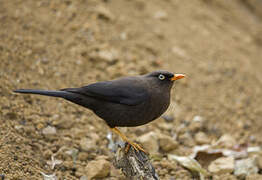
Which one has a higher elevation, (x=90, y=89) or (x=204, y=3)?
(x=90, y=89)

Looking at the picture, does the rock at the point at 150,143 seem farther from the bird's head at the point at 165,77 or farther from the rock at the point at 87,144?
the bird's head at the point at 165,77

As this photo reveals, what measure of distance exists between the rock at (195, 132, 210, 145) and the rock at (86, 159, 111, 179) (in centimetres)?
234

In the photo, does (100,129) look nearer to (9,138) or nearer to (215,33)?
(9,138)

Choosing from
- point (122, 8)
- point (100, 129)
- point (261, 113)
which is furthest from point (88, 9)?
point (261, 113)

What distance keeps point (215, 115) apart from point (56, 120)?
145 inches

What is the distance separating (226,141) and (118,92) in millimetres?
2770

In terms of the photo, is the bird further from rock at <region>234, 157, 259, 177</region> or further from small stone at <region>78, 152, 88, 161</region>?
rock at <region>234, 157, 259, 177</region>

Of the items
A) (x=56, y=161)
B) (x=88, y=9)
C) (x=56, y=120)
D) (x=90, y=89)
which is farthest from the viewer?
(x=88, y=9)

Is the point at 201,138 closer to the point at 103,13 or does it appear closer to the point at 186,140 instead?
the point at 186,140

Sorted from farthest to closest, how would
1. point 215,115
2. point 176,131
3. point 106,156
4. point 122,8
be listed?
point 122,8 < point 215,115 < point 176,131 < point 106,156

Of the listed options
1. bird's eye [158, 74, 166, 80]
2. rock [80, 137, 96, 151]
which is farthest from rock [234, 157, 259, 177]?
rock [80, 137, 96, 151]

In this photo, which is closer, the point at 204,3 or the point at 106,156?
the point at 106,156

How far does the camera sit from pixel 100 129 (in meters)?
6.50

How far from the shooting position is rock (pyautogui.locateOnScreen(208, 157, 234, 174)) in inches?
227
